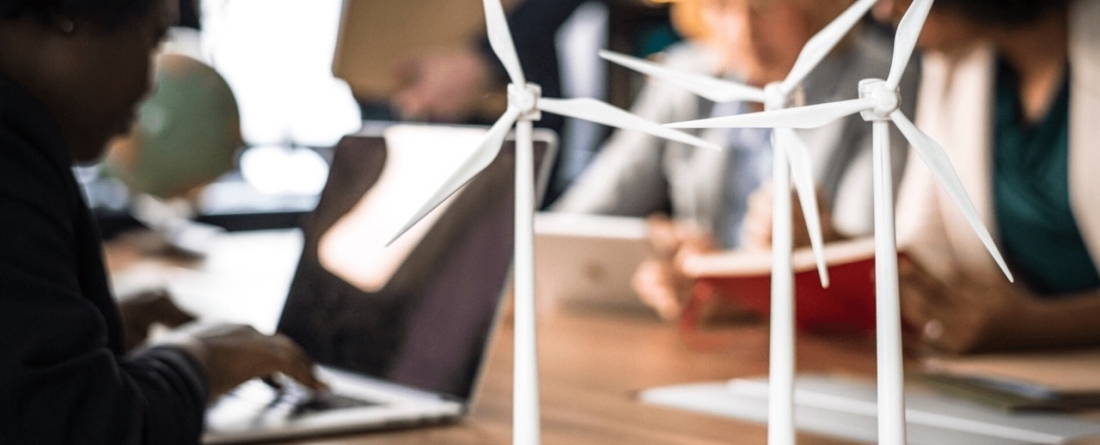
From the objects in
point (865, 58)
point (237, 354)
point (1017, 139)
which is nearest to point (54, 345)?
point (237, 354)

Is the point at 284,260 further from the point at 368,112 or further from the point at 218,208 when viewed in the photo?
the point at 218,208

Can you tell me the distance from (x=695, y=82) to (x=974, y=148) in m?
1.06

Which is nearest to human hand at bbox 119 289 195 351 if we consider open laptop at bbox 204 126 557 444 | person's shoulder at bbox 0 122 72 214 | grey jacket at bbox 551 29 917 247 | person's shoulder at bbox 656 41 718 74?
open laptop at bbox 204 126 557 444

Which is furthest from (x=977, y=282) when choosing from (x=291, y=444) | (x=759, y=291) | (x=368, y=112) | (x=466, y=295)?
(x=368, y=112)

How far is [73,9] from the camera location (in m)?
0.66

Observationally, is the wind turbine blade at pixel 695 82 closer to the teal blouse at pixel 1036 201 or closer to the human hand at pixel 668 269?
the human hand at pixel 668 269

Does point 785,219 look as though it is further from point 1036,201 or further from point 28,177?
point 1036,201

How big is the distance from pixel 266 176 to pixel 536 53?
5.80 feet

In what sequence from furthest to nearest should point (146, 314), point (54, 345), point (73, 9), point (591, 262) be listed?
point (591, 262) → point (146, 314) → point (73, 9) → point (54, 345)

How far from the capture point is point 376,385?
838 millimetres

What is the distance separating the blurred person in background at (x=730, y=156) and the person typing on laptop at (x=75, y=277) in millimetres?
602

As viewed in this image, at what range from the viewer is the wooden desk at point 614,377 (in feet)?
2.27

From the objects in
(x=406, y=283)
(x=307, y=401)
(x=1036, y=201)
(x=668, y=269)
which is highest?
(x=1036, y=201)

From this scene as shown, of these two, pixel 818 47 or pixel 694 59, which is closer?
pixel 818 47
